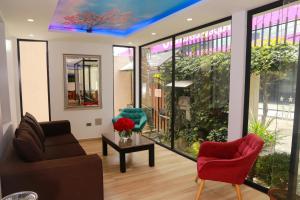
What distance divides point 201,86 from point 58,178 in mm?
2775

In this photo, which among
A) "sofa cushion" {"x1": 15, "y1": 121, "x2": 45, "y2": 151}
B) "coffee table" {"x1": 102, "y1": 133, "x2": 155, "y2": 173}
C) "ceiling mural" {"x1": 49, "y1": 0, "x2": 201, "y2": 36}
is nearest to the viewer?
"sofa cushion" {"x1": 15, "y1": 121, "x2": 45, "y2": 151}

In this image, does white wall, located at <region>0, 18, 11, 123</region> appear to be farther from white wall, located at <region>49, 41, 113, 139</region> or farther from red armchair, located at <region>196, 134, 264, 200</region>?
red armchair, located at <region>196, 134, 264, 200</region>

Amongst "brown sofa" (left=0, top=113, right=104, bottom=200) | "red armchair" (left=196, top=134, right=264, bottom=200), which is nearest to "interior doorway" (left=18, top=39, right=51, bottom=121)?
"brown sofa" (left=0, top=113, right=104, bottom=200)

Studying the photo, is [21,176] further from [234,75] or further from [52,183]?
[234,75]

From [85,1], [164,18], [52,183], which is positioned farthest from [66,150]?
[164,18]

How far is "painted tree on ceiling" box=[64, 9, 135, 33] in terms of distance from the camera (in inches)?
142

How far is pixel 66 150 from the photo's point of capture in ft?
10.3

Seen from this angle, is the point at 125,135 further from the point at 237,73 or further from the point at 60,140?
the point at 237,73

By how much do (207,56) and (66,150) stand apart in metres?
2.75

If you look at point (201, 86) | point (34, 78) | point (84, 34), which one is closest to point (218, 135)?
point (201, 86)

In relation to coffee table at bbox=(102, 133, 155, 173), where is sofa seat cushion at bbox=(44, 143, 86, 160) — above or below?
above

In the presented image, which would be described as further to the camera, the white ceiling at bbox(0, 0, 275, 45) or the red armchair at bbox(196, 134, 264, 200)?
the white ceiling at bbox(0, 0, 275, 45)

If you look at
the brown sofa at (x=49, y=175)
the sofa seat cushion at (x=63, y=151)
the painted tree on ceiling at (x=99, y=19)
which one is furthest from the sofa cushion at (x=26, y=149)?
the painted tree on ceiling at (x=99, y=19)

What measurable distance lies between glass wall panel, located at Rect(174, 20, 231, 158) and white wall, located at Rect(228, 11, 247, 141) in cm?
25
